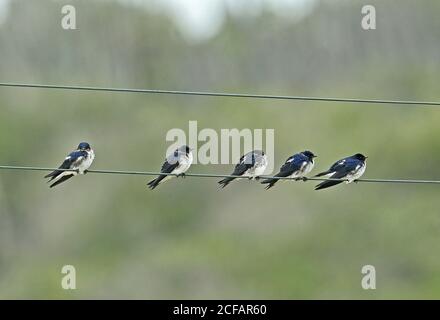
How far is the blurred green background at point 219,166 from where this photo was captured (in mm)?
37688

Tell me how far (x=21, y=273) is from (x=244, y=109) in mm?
9348

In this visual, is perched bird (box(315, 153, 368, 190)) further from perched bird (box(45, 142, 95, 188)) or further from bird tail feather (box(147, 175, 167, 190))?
perched bird (box(45, 142, 95, 188))

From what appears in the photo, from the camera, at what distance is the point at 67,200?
1597 inches

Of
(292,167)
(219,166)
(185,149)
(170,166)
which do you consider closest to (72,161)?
(170,166)

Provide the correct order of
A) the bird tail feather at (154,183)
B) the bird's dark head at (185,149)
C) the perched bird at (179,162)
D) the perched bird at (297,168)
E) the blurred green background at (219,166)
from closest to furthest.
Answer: the bird tail feather at (154,183)
the perched bird at (297,168)
the perched bird at (179,162)
the bird's dark head at (185,149)
the blurred green background at (219,166)

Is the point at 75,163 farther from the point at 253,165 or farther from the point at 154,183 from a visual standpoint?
the point at 253,165

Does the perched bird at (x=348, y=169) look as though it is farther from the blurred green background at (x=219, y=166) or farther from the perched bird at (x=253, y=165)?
the blurred green background at (x=219, y=166)

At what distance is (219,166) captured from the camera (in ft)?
118

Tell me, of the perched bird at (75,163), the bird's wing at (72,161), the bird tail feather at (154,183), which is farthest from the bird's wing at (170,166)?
the bird's wing at (72,161)

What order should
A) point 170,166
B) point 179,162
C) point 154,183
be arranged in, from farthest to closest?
point 170,166, point 179,162, point 154,183

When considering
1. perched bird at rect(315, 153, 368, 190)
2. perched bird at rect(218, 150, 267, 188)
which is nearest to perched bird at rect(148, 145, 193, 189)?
perched bird at rect(218, 150, 267, 188)

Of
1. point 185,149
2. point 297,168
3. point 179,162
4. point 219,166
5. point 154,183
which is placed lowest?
point 154,183

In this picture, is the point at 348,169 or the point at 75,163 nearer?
the point at 75,163
